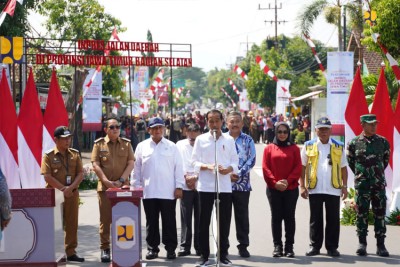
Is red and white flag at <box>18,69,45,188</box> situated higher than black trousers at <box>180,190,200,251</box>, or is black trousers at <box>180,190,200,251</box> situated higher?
red and white flag at <box>18,69,45,188</box>

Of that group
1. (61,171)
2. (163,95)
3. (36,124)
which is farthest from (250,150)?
(163,95)

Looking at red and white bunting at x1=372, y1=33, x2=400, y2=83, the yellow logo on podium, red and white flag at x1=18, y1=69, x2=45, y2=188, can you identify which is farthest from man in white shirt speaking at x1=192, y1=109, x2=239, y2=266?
red and white bunting at x1=372, y1=33, x2=400, y2=83

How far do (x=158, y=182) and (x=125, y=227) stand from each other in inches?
49.5

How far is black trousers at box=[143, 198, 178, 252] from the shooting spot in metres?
11.5

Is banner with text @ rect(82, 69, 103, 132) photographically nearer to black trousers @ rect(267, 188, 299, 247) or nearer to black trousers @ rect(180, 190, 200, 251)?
black trousers @ rect(180, 190, 200, 251)

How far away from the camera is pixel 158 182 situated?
37.5 ft

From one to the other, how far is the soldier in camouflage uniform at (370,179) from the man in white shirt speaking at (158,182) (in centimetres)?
238

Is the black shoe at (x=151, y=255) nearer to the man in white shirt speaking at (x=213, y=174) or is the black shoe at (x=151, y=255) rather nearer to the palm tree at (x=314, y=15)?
the man in white shirt speaking at (x=213, y=174)

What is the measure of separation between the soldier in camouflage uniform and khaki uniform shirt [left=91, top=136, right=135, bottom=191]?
10.0 ft

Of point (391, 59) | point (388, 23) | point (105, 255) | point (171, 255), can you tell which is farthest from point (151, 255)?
point (388, 23)

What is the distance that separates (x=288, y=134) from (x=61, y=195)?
3.13 m

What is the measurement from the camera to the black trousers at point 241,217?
38.1 ft

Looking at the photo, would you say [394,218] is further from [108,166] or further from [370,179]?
[108,166]

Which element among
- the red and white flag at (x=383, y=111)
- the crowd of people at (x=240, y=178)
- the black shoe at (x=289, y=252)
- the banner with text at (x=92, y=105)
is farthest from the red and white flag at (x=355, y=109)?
the banner with text at (x=92, y=105)
